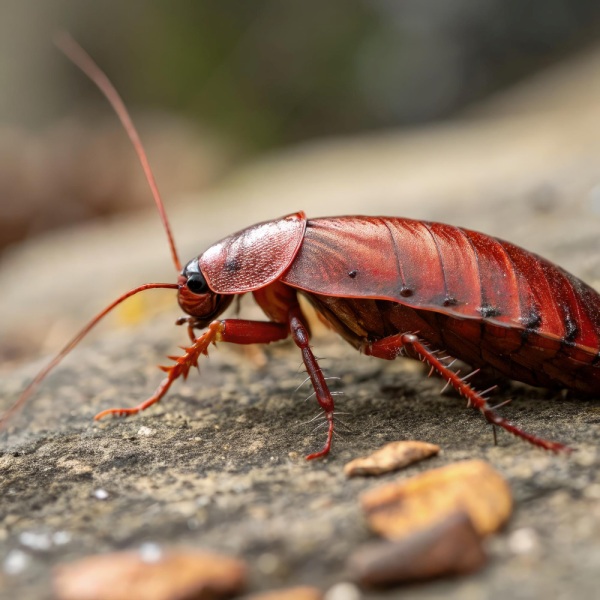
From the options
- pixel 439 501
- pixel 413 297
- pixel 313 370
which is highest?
pixel 413 297

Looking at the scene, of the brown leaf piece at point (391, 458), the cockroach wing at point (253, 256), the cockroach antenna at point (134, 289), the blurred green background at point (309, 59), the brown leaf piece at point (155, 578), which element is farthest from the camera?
the blurred green background at point (309, 59)

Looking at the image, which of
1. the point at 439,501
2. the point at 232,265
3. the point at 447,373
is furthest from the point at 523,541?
the point at 232,265

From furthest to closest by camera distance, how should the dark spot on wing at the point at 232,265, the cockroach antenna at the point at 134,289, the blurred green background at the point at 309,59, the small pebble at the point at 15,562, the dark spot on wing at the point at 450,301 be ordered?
the blurred green background at the point at 309,59 < the dark spot on wing at the point at 232,265 < the dark spot on wing at the point at 450,301 < the cockroach antenna at the point at 134,289 < the small pebble at the point at 15,562

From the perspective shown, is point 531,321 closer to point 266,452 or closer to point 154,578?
point 266,452

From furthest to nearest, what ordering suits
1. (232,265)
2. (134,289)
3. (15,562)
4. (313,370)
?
(232,265)
(134,289)
(313,370)
(15,562)

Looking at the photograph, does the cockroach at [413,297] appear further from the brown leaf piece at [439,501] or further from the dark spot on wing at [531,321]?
the brown leaf piece at [439,501]

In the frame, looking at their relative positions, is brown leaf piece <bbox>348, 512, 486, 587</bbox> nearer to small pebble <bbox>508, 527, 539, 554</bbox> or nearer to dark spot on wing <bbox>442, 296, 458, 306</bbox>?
small pebble <bbox>508, 527, 539, 554</bbox>

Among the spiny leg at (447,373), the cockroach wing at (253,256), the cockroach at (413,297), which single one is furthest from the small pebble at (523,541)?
the cockroach wing at (253,256)

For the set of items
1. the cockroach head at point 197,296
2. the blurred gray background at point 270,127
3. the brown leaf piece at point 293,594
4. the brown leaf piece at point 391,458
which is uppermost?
the blurred gray background at point 270,127
